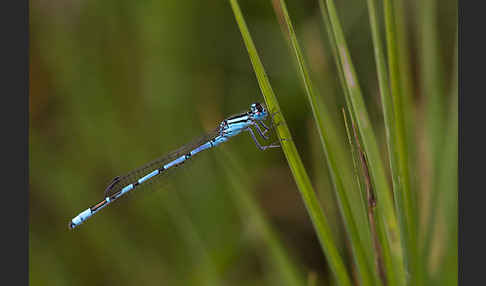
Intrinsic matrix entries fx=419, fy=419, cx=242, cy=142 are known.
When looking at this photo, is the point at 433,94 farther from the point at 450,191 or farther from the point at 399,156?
the point at 399,156

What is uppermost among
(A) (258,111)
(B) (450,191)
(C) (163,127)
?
(C) (163,127)

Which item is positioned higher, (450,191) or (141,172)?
(141,172)

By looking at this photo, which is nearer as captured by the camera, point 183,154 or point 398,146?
point 398,146

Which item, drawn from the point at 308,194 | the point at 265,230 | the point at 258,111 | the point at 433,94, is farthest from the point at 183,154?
the point at 433,94

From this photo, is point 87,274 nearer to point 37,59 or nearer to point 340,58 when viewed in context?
point 37,59

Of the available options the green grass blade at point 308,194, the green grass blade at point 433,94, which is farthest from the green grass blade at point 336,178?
the green grass blade at point 433,94

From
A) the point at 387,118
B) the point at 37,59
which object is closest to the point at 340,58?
the point at 387,118

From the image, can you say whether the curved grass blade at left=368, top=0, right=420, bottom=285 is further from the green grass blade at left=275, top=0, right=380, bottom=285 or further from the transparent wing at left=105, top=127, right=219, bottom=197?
the transparent wing at left=105, top=127, right=219, bottom=197


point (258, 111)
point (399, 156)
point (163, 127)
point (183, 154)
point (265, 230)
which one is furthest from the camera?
point (163, 127)
